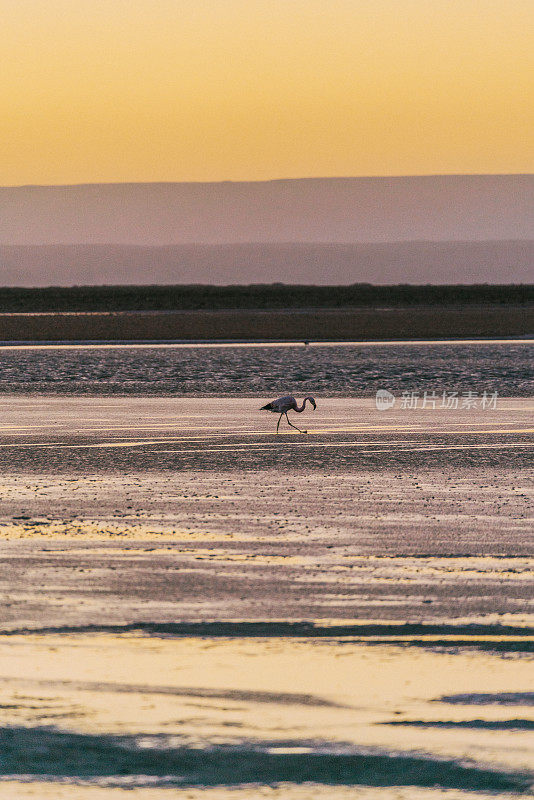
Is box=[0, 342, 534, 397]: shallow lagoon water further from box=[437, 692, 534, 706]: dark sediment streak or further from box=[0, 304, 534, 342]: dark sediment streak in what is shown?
box=[437, 692, 534, 706]: dark sediment streak

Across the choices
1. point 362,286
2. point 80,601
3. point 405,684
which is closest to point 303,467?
point 80,601

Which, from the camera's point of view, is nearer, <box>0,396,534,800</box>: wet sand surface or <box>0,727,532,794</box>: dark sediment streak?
<box>0,727,532,794</box>: dark sediment streak

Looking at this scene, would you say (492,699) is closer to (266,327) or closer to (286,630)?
(286,630)

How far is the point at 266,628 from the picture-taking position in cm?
773

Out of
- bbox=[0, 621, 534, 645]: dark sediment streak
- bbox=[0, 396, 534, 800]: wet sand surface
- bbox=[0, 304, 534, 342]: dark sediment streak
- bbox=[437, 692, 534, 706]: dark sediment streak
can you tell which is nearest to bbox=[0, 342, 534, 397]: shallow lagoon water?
bbox=[0, 304, 534, 342]: dark sediment streak

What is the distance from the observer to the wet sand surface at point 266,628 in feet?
18.4

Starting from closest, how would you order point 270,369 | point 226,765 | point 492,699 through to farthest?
point 226,765 → point 492,699 → point 270,369

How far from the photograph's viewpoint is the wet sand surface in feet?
18.4

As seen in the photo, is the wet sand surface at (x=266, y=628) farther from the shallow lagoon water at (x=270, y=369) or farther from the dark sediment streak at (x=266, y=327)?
the dark sediment streak at (x=266, y=327)

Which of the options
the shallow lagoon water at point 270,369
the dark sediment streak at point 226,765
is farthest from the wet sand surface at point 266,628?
the shallow lagoon water at point 270,369

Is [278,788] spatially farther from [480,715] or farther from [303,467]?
[303,467]

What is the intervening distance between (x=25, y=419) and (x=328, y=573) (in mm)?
12446

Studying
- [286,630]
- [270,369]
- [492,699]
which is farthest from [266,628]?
[270,369]

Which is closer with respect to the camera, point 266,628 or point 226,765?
point 226,765
